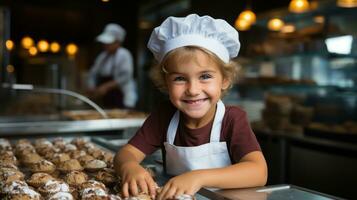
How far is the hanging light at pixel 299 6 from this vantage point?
3.96 m

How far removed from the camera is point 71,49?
668 cm

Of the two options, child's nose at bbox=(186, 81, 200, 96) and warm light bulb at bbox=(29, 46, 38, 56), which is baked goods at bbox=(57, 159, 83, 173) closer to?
child's nose at bbox=(186, 81, 200, 96)

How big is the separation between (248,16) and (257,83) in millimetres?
726

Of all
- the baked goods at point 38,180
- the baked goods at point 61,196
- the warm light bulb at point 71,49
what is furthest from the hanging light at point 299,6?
the warm light bulb at point 71,49

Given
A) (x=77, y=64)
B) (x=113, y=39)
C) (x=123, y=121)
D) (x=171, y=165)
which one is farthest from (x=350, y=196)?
(x=77, y=64)

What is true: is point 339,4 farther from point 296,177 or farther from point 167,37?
point 167,37

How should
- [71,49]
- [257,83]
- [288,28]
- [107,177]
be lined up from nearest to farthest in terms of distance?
[107,177] < [288,28] < [257,83] < [71,49]

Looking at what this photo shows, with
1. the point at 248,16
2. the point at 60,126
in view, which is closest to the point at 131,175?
the point at 60,126

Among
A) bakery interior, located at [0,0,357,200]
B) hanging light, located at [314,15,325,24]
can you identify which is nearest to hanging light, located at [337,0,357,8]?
bakery interior, located at [0,0,357,200]

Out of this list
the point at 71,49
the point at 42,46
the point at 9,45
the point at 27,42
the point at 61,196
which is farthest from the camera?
the point at 71,49

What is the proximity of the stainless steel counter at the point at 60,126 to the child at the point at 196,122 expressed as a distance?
142 centimetres

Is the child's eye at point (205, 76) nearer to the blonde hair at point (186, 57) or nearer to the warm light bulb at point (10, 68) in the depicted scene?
the blonde hair at point (186, 57)

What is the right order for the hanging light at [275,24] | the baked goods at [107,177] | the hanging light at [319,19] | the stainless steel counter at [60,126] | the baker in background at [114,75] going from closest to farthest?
1. the baked goods at [107,177]
2. the stainless steel counter at [60,126]
3. the hanging light at [319,19]
4. the hanging light at [275,24]
5. the baker in background at [114,75]

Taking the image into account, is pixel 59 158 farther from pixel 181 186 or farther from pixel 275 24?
pixel 275 24
